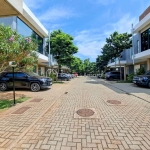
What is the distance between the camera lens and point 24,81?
1273 centimetres

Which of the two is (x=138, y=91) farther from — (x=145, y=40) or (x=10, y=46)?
(x=145, y=40)

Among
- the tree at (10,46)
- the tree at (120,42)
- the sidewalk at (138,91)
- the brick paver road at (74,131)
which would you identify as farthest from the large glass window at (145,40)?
the brick paver road at (74,131)

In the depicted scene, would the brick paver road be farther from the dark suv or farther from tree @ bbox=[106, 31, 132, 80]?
tree @ bbox=[106, 31, 132, 80]

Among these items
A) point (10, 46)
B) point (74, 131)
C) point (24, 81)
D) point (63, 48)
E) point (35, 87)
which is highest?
point (63, 48)

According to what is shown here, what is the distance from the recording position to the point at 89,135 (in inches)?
160

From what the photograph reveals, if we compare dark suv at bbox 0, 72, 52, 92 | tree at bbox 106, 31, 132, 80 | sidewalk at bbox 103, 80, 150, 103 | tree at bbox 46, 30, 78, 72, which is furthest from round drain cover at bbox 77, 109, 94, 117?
tree at bbox 106, 31, 132, 80

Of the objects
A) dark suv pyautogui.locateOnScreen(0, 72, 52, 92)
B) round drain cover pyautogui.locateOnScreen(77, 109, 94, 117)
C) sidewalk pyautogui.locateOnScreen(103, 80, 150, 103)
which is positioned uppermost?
dark suv pyautogui.locateOnScreen(0, 72, 52, 92)

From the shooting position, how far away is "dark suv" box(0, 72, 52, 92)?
41.4 feet

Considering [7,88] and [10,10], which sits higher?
[10,10]

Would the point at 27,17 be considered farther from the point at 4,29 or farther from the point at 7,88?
the point at 4,29

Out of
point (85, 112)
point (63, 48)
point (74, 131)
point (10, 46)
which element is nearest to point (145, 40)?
point (63, 48)

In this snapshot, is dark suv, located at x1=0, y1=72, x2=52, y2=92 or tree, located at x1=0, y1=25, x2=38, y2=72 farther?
dark suv, located at x1=0, y1=72, x2=52, y2=92

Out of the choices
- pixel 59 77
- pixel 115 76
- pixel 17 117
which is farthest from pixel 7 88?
pixel 115 76

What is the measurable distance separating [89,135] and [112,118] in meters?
1.68
